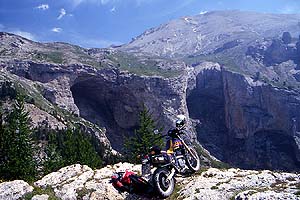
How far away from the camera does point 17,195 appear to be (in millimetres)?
18750

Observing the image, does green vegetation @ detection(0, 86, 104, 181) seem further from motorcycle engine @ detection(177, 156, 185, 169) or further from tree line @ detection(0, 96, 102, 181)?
motorcycle engine @ detection(177, 156, 185, 169)

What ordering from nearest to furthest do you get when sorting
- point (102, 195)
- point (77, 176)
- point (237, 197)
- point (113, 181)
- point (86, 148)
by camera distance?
1. point (237, 197)
2. point (102, 195)
3. point (113, 181)
4. point (77, 176)
5. point (86, 148)

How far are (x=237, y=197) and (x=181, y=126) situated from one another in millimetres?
6009

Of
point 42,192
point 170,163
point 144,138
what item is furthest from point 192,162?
point 144,138

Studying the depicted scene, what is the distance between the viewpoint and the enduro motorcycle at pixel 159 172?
17.3m

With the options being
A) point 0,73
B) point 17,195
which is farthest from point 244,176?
point 0,73

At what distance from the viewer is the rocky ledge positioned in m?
15.5

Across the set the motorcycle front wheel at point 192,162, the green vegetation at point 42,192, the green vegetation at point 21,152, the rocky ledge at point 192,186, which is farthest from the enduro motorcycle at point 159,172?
the green vegetation at point 21,152

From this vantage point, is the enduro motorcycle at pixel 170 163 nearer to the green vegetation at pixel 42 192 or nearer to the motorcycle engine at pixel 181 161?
A: the motorcycle engine at pixel 181 161

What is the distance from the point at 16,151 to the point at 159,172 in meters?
49.5

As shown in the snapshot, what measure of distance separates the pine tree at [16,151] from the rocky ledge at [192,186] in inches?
1472

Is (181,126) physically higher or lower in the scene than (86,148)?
higher

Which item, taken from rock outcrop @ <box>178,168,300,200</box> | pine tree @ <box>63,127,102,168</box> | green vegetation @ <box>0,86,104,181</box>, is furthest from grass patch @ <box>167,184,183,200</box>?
pine tree @ <box>63,127,102,168</box>

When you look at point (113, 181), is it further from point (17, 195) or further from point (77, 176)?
point (17, 195)
